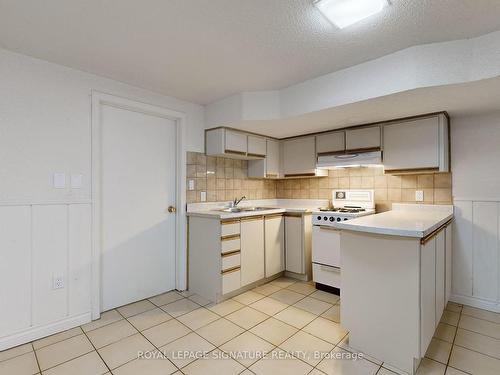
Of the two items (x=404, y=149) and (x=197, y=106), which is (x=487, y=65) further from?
(x=197, y=106)

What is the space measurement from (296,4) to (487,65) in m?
1.37

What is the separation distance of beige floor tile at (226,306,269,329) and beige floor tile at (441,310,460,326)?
1.59m

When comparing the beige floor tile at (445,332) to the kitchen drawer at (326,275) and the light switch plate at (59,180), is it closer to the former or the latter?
the kitchen drawer at (326,275)

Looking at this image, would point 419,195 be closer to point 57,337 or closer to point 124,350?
point 124,350

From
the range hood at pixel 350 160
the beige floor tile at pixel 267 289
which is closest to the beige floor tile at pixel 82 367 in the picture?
the beige floor tile at pixel 267 289

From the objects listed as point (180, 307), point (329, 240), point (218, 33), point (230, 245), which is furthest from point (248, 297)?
point (218, 33)

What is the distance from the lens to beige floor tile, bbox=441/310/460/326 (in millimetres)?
2299

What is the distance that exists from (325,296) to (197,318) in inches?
54.5

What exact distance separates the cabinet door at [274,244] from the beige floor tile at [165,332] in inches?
50.4

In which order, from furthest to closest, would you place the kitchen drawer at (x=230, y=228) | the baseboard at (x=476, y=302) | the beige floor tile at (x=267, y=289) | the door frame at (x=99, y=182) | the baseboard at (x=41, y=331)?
the beige floor tile at (x=267, y=289) → the kitchen drawer at (x=230, y=228) → the baseboard at (x=476, y=302) → the door frame at (x=99, y=182) → the baseboard at (x=41, y=331)

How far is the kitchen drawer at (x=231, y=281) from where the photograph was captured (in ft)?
8.87

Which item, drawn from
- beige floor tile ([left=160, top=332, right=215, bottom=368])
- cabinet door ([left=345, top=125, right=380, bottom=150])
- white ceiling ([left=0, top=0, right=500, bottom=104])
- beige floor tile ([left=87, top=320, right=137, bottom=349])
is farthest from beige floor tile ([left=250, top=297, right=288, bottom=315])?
white ceiling ([left=0, top=0, right=500, bottom=104])

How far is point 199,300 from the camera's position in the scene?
2.78 metres

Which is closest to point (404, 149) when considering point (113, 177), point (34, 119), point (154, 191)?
point (154, 191)
